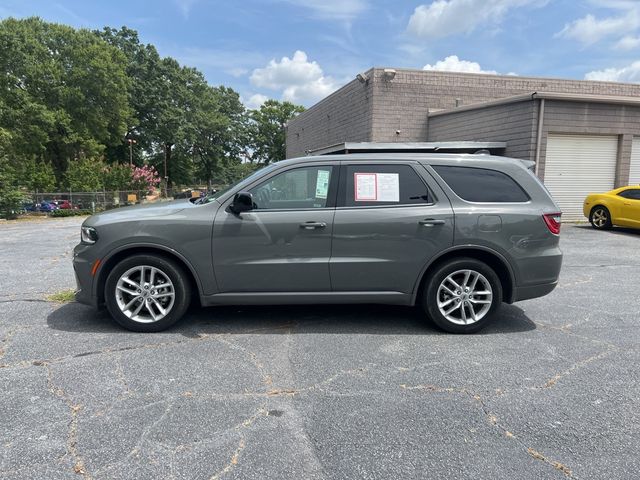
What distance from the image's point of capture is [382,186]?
15.3 ft

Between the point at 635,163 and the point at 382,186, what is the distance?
46.7 ft

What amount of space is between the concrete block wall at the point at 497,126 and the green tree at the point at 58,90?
29213 millimetres

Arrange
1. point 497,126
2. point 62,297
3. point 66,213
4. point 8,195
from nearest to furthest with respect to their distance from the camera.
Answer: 1. point 62,297
2. point 497,126
3. point 8,195
4. point 66,213

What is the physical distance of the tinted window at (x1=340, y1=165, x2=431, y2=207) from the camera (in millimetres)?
4641

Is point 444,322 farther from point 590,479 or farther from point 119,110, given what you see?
point 119,110

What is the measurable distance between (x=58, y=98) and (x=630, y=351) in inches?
1599

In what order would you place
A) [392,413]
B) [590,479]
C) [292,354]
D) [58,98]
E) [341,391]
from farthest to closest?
[58,98], [292,354], [341,391], [392,413], [590,479]

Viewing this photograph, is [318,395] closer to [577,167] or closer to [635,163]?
[577,167]

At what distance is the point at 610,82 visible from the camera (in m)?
20.9

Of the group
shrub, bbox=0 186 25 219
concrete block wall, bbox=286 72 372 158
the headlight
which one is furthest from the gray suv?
shrub, bbox=0 186 25 219

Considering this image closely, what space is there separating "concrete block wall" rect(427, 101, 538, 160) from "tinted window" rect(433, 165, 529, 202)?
34.5 feet

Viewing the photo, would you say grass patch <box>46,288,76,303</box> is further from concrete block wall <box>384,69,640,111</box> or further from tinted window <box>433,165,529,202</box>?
concrete block wall <box>384,69,640,111</box>

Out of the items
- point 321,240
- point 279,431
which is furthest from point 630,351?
point 279,431

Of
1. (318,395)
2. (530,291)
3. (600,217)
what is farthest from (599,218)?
(318,395)
